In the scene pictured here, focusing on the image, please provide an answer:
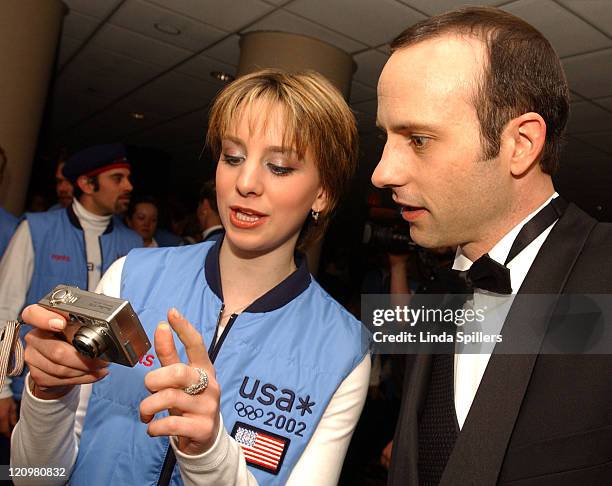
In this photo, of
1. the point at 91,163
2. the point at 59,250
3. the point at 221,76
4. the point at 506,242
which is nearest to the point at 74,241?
the point at 59,250

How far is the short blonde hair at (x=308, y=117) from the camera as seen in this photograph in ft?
4.03

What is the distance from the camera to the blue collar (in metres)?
1.21

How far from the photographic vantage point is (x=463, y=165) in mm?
1017

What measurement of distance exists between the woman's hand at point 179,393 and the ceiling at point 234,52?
281 centimetres

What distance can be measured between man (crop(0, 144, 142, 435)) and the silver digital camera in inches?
61.0

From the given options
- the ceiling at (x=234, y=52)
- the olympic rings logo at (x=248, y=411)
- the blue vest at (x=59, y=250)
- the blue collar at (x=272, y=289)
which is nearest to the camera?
the olympic rings logo at (x=248, y=411)

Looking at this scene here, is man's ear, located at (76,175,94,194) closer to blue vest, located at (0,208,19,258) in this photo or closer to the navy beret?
the navy beret

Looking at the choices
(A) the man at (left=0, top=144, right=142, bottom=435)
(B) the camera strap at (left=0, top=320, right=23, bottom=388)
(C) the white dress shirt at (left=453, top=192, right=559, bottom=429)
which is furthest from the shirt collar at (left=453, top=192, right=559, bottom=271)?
(A) the man at (left=0, top=144, right=142, bottom=435)

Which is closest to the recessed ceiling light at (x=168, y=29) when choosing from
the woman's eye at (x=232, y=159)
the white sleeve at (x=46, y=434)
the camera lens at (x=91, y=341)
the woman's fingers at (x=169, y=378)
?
the woman's eye at (x=232, y=159)

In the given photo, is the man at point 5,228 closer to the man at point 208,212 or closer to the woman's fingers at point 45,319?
the man at point 208,212

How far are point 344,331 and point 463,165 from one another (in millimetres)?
472

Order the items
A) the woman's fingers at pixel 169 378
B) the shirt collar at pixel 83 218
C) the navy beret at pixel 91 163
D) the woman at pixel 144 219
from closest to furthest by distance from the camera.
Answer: the woman's fingers at pixel 169 378 < the shirt collar at pixel 83 218 < the navy beret at pixel 91 163 < the woman at pixel 144 219

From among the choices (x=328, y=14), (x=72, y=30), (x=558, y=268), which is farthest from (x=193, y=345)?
(x=72, y=30)

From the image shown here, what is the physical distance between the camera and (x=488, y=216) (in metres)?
1.05
